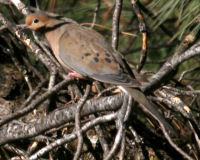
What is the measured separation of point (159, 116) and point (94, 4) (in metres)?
2.33

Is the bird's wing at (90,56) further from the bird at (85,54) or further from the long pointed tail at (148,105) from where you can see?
the long pointed tail at (148,105)

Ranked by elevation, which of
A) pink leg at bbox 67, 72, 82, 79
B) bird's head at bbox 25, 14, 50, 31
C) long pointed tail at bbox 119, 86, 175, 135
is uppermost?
bird's head at bbox 25, 14, 50, 31

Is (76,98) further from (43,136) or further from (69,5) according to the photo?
(69,5)

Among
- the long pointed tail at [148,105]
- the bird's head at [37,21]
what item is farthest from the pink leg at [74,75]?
the bird's head at [37,21]

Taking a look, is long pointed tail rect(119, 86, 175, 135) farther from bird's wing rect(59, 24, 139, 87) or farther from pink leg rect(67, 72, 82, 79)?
pink leg rect(67, 72, 82, 79)

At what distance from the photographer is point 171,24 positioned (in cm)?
486

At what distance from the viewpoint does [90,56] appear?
3.12 m

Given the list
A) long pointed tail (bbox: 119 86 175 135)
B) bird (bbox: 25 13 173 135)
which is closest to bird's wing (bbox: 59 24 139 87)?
bird (bbox: 25 13 173 135)

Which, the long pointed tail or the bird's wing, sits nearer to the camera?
the long pointed tail

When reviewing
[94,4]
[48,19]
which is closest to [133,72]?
[48,19]

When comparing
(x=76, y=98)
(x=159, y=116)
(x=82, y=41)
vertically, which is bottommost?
(x=159, y=116)

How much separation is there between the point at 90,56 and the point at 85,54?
0.05 metres

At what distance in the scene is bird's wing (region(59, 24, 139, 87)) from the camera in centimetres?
293

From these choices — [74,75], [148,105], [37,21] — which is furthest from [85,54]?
[148,105]
